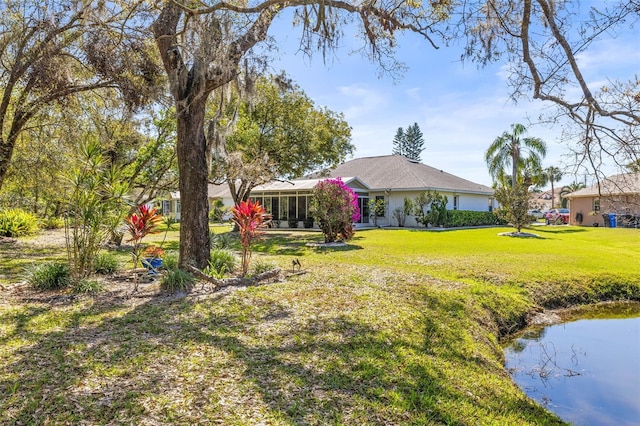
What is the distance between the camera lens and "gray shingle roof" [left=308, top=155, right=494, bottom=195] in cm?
2795

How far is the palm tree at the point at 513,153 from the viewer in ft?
107

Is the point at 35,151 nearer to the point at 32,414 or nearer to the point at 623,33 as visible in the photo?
the point at 32,414

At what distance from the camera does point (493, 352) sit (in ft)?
20.0

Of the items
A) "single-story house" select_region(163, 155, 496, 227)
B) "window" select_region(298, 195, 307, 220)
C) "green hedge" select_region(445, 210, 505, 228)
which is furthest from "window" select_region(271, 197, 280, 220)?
"green hedge" select_region(445, 210, 505, 228)

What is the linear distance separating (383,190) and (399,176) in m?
2.14

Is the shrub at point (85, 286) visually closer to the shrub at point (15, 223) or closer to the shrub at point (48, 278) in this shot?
the shrub at point (48, 278)

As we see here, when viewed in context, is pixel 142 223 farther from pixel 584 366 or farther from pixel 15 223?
pixel 15 223

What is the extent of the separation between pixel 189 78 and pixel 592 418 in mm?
7960

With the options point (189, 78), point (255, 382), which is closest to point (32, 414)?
point (255, 382)

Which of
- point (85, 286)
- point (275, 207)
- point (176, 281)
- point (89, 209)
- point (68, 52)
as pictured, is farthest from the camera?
point (275, 207)

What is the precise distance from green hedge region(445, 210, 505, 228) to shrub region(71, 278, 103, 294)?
23.1 metres

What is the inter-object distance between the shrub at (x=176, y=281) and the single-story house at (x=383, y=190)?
18887mm

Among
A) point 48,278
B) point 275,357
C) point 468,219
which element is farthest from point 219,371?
point 468,219

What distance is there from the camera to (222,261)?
338 inches
